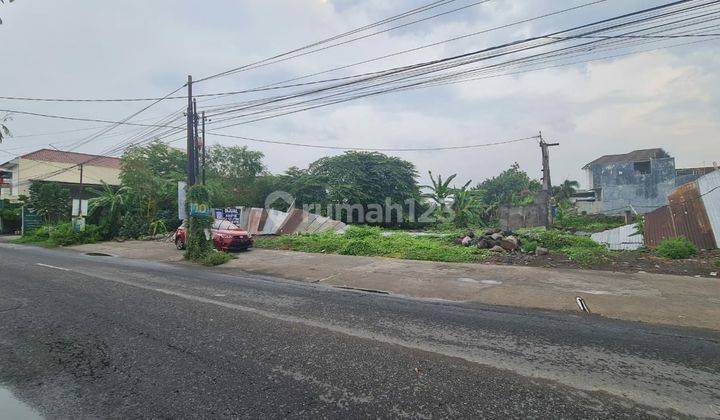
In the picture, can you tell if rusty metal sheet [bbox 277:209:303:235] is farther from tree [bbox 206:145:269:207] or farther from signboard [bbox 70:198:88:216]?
signboard [bbox 70:198:88:216]

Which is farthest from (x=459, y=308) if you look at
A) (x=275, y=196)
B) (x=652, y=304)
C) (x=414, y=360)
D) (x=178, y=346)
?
(x=275, y=196)

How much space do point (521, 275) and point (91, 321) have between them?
29.4 ft

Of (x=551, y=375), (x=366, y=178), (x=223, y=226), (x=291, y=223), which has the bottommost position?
(x=551, y=375)

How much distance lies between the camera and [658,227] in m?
12.2

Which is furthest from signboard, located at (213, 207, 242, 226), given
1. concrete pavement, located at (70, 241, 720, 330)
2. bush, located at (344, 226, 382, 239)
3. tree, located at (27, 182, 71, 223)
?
tree, located at (27, 182, 71, 223)

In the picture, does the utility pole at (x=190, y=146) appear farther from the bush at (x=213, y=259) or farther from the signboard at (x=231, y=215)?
the signboard at (x=231, y=215)

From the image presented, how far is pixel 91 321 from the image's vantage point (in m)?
5.29

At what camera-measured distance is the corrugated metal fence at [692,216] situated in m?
10.6

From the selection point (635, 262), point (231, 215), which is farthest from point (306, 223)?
point (635, 262)

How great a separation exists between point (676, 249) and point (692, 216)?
2123 mm

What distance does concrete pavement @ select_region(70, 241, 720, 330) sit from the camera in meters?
6.30

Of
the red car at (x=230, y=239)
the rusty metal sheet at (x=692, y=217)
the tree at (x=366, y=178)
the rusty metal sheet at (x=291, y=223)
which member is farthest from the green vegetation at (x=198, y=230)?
the rusty metal sheet at (x=692, y=217)

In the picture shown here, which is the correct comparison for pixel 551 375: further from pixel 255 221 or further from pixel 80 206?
pixel 80 206

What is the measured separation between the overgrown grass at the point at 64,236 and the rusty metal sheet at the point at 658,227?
27217mm
